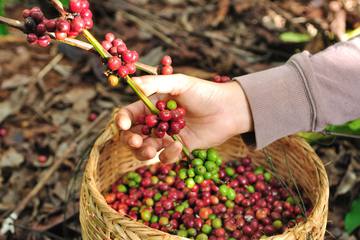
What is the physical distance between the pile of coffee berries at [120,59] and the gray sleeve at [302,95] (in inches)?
28.0

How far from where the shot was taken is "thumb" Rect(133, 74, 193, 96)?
5.44 ft

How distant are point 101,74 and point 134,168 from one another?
3.35 feet

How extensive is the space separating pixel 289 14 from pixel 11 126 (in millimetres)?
2215

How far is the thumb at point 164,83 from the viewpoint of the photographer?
1657 mm

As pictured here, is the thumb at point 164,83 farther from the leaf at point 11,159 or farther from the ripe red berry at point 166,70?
the leaf at point 11,159

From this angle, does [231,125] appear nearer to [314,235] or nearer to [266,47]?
[314,235]

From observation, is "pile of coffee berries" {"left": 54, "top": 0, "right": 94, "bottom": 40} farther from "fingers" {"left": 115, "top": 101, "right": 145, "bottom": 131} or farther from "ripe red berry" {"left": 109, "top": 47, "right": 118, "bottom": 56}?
"fingers" {"left": 115, "top": 101, "right": 145, "bottom": 131}

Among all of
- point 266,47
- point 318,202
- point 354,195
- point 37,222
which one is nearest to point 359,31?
point 266,47

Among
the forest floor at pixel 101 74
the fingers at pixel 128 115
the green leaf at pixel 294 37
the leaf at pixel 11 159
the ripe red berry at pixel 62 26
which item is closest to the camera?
the ripe red berry at pixel 62 26

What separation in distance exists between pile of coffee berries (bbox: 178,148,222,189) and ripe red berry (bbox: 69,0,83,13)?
2.72ft

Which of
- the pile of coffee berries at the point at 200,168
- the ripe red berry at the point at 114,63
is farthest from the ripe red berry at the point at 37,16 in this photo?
the pile of coffee berries at the point at 200,168

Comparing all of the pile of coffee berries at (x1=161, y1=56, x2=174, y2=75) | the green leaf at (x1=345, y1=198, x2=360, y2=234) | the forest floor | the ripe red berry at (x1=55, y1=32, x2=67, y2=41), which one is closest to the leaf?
the forest floor

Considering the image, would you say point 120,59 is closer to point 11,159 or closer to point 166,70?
point 166,70

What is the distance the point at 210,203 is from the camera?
2.17 m
